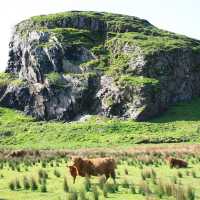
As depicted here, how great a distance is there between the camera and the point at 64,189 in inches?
868

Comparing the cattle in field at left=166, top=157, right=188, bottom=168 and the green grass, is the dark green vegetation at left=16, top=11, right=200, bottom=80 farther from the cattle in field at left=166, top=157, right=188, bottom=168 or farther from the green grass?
the green grass

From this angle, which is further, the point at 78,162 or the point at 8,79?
the point at 8,79

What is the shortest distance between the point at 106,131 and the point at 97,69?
98.7 feet

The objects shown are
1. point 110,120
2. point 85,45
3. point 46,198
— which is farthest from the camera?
point 85,45

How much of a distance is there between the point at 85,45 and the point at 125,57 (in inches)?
483

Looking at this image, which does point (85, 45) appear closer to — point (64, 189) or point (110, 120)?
point (110, 120)

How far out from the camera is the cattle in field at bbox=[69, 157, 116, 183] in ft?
81.2

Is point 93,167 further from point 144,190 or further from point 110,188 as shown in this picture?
point 144,190

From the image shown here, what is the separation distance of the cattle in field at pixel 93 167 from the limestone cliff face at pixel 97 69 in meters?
84.6

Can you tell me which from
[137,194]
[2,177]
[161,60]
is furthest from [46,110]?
[137,194]

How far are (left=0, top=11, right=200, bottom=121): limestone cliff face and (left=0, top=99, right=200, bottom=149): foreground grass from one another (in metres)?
4.83

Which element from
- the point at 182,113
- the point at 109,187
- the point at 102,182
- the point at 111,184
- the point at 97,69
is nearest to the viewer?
the point at 109,187

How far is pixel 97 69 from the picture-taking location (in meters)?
124

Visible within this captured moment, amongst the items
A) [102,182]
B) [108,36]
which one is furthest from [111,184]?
[108,36]
